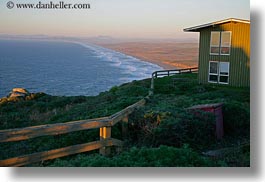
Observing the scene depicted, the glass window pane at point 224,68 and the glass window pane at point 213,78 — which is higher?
the glass window pane at point 224,68

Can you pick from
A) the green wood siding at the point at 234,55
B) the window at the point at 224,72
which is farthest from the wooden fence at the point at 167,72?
the window at the point at 224,72

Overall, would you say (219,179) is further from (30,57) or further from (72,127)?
(30,57)

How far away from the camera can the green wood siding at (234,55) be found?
35.9 feet

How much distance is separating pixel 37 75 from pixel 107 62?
190 centimetres

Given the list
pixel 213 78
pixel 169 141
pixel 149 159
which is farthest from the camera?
pixel 213 78

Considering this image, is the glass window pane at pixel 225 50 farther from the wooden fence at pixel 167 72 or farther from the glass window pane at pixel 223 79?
the wooden fence at pixel 167 72

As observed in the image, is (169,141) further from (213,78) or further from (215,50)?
(215,50)

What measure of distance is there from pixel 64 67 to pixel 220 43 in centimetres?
562

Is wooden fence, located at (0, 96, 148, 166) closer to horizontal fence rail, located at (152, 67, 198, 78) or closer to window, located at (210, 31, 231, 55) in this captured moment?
horizontal fence rail, located at (152, 67, 198, 78)

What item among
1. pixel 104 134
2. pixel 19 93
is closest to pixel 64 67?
pixel 19 93

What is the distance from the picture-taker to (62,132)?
5711mm

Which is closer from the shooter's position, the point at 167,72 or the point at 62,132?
the point at 62,132

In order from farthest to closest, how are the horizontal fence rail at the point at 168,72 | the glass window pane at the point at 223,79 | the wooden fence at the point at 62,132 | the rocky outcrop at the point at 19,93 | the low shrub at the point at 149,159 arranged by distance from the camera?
the glass window pane at the point at 223,79 < the horizontal fence rail at the point at 168,72 < the rocky outcrop at the point at 19,93 < the low shrub at the point at 149,159 < the wooden fence at the point at 62,132

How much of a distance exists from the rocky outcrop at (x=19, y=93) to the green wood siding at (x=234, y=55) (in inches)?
220
